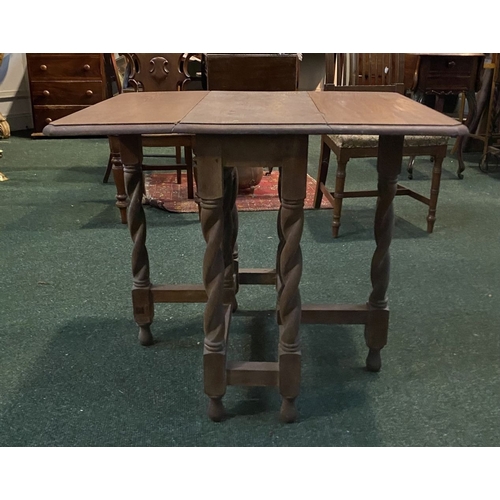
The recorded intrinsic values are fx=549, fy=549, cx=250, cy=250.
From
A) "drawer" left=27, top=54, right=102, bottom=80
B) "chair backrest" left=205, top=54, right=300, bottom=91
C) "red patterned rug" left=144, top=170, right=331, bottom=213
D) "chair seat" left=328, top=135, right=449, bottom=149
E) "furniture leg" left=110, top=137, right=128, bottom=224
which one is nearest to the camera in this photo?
"chair seat" left=328, top=135, right=449, bottom=149

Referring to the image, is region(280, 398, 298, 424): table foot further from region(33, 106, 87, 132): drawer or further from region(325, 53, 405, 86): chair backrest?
region(33, 106, 87, 132): drawer

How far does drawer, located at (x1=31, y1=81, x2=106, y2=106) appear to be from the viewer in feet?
16.7

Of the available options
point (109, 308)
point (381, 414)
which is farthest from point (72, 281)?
point (381, 414)

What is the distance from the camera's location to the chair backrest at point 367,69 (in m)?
2.92

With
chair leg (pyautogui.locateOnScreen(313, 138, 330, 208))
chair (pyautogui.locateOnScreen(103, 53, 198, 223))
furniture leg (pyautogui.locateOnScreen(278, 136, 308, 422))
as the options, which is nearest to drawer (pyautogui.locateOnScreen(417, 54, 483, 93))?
chair leg (pyautogui.locateOnScreen(313, 138, 330, 208))

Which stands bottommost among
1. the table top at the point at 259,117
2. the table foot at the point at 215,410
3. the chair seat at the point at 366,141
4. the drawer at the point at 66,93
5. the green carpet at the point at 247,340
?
the green carpet at the point at 247,340

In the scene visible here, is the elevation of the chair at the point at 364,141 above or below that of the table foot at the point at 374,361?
above

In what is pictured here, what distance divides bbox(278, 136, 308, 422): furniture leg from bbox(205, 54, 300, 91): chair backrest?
2051 mm

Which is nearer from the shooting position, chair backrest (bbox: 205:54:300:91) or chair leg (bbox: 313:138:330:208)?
chair leg (bbox: 313:138:330:208)

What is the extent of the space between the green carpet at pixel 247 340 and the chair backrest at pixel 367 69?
2.42 feet

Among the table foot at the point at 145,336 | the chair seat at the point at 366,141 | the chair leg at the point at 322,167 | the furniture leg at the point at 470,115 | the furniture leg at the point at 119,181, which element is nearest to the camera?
the table foot at the point at 145,336

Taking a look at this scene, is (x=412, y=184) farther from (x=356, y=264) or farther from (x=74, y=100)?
(x=74, y=100)

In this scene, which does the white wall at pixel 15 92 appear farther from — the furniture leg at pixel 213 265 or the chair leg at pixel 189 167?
the furniture leg at pixel 213 265

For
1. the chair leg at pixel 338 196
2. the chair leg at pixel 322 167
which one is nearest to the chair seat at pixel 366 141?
the chair leg at pixel 338 196
